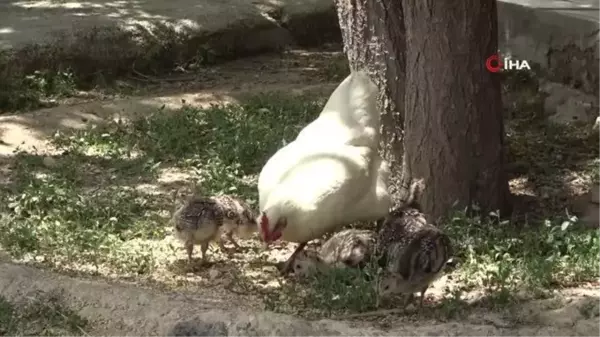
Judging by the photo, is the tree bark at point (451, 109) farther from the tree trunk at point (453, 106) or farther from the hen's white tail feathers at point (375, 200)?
the hen's white tail feathers at point (375, 200)

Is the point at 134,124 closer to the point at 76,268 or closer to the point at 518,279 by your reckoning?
the point at 76,268

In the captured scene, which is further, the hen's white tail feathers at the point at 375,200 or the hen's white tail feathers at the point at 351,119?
the hen's white tail feathers at the point at 351,119

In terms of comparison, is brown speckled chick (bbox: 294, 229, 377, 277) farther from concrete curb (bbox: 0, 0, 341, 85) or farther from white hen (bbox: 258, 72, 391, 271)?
concrete curb (bbox: 0, 0, 341, 85)

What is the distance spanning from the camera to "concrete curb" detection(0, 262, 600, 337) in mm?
5035

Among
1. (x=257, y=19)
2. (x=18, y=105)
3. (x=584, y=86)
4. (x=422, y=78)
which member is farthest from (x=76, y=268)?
(x=257, y=19)

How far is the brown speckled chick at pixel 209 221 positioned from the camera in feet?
20.6

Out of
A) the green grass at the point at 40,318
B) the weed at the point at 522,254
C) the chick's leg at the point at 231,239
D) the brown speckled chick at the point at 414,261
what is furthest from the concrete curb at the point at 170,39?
the brown speckled chick at the point at 414,261

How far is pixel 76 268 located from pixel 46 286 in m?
0.69

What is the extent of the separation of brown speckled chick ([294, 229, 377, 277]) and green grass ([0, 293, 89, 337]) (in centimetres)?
133

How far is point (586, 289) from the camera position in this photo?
19.2 ft

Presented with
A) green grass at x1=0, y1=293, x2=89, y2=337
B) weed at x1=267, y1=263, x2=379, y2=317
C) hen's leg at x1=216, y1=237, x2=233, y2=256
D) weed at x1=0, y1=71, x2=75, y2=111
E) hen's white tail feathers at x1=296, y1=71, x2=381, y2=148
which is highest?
hen's white tail feathers at x1=296, y1=71, x2=381, y2=148

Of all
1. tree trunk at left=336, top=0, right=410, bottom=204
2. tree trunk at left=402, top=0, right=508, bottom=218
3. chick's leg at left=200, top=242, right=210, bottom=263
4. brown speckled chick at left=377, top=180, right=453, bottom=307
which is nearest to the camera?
brown speckled chick at left=377, top=180, right=453, bottom=307

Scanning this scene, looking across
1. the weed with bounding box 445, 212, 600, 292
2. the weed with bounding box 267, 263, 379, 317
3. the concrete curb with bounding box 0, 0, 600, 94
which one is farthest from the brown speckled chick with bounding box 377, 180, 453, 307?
the concrete curb with bounding box 0, 0, 600, 94

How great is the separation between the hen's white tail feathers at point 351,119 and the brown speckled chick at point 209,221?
2.29 feet
